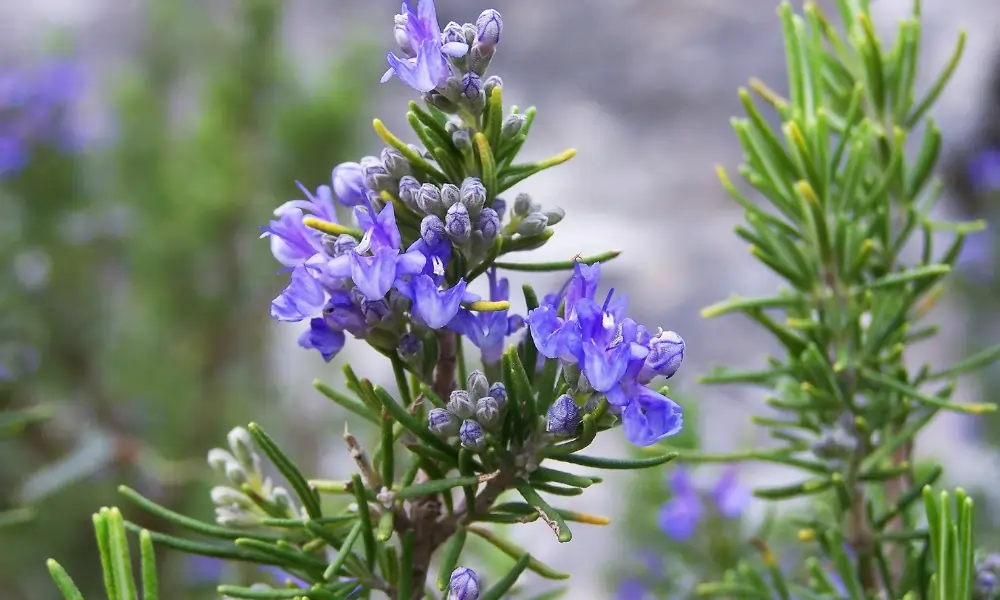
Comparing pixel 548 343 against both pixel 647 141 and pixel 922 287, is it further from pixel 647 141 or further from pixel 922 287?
pixel 647 141

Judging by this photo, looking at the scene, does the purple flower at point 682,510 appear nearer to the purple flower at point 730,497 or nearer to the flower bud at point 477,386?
the purple flower at point 730,497

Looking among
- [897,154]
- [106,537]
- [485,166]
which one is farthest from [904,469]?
[106,537]

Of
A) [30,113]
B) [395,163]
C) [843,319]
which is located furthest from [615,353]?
[30,113]

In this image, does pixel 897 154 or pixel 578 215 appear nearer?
pixel 897 154

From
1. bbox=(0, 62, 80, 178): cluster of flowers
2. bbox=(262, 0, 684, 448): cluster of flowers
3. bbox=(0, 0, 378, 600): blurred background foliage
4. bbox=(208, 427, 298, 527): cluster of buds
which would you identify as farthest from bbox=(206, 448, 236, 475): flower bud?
bbox=(0, 62, 80, 178): cluster of flowers

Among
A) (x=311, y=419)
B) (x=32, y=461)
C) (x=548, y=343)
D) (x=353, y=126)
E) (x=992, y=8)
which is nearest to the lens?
(x=548, y=343)

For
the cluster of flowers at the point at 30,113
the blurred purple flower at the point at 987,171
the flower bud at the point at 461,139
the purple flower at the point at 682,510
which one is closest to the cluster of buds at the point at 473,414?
the flower bud at the point at 461,139

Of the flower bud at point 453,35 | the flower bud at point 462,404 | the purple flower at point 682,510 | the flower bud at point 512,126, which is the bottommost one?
the purple flower at point 682,510
